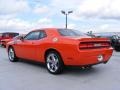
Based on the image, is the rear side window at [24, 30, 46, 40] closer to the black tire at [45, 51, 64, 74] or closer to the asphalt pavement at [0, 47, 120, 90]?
the black tire at [45, 51, 64, 74]

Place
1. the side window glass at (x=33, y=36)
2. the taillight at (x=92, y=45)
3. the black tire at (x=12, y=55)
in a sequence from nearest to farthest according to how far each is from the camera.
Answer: the taillight at (x=92, y=45), the side window glass at (x=33, y=36), the black tire at (x=12, y=55)

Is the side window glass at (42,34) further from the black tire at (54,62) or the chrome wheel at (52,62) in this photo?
the chrome wheel at (52,62)

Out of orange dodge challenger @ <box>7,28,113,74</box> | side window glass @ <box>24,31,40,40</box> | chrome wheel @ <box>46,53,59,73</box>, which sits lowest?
chrome wheel @ <box>46,53,59,73</box>

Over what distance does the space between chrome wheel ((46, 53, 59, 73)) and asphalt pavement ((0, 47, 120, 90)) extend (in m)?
0.21

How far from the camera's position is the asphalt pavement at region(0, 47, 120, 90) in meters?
5.95

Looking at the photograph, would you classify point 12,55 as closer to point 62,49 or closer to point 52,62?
point 52,62

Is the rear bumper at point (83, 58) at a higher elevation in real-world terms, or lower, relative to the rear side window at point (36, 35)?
lower

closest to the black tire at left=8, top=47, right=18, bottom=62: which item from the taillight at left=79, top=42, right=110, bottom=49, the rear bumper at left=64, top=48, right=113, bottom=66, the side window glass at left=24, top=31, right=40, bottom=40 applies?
the side window glass at left=24, top=31, right=40, bottom=40

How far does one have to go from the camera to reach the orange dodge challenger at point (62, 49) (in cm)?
682

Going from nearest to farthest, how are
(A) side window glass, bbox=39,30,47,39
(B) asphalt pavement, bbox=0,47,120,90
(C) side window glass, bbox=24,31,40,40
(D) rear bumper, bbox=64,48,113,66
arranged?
1. (B) asphalt pavement, bbox=0,47,120,90
2. (D) rear bumper, bbox=64,48,113,66
3. (A) side window glass, bbox=39,30,47,39
4. (C) side window glass, bbox=24,31,40,40

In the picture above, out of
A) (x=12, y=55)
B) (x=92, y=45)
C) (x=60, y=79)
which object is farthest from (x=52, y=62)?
(x=12, y=55)

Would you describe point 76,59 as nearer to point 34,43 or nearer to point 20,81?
point 20,81

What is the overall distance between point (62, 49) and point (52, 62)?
71 centimetres

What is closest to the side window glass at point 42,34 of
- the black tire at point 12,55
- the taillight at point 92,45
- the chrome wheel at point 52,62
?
the chrome wheel at point 52,62
